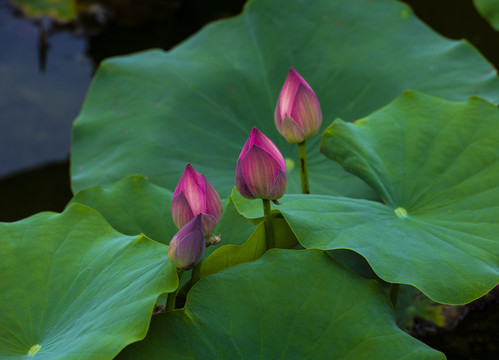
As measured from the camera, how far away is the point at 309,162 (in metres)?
1.66

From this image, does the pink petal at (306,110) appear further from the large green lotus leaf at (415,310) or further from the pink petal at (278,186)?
the large green lotus leaf at (415,310)

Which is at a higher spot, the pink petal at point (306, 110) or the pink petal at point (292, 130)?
the pink petal at point (306, 110)

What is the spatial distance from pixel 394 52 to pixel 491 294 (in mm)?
800

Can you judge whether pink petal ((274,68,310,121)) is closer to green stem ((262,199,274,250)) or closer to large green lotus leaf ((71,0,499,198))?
green stem ((262,199,274,250))

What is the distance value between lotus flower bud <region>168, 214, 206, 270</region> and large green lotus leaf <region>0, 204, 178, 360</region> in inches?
1.2

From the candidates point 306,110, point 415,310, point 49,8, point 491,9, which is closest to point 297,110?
point 306,110

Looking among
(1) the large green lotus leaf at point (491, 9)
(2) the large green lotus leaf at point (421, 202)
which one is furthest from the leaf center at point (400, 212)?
(1) the large green lotus leaf at point (491, 9)

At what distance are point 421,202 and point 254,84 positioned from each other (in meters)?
0.77

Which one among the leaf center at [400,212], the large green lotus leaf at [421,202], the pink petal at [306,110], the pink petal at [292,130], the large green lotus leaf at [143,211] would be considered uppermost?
the pink petal at [306,110]

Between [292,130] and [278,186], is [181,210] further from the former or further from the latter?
[292,130]

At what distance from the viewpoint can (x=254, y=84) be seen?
1854mm

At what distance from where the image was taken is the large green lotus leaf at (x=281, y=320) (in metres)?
0.97

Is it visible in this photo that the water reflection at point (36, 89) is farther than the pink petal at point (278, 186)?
Yes

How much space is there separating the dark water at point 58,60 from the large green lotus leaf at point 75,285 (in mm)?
1406
